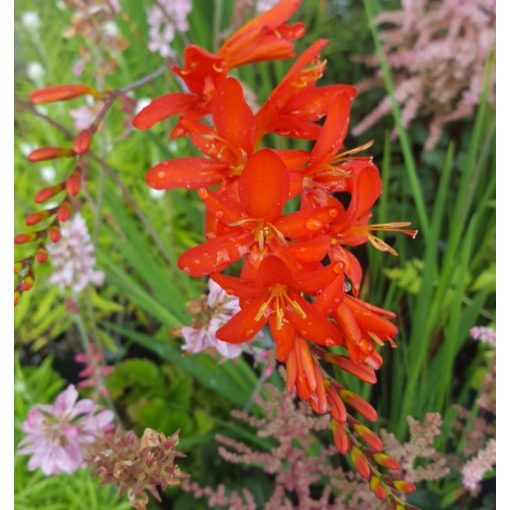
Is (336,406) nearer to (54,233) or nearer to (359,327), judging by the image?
(359,327)

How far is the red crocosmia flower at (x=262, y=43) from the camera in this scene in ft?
2.02

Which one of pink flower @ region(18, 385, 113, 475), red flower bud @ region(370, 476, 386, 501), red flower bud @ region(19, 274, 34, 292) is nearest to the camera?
red flower bud @ region(370, 476, 386, 501)

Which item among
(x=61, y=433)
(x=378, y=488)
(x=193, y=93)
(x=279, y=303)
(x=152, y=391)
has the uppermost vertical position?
(x=193, y=93)

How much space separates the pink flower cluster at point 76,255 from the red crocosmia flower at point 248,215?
0.44 metres

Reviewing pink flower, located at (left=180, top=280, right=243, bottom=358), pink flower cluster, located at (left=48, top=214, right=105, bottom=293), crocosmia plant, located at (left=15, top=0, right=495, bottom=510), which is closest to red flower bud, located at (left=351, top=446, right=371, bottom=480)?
crocosmia plant, located at (left=15, top=0, right=495, bottom=510)

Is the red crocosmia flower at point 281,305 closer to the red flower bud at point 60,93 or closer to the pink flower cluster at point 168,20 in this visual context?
the red flower bud at point 60,93

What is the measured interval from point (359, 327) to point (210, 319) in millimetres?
204

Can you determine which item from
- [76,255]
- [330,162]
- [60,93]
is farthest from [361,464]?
[76,255]

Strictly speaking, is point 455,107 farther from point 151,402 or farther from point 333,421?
point 333,421

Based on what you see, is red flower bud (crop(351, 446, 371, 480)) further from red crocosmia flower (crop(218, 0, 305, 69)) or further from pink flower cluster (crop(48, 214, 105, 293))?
pink flower cluster (crop(48, 214, 105, 293))

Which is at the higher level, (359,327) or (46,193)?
(46,193)

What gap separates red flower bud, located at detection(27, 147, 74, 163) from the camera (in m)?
0.60

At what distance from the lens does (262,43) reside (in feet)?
2.04
